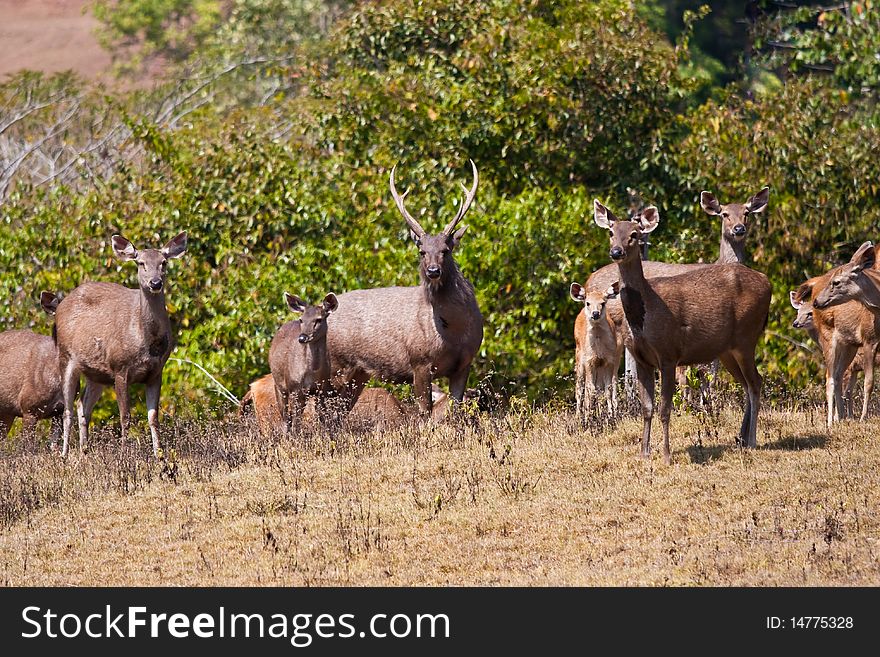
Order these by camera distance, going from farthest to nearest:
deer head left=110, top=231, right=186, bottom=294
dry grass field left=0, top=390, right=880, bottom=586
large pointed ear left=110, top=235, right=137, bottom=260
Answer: large pointed ear left=110, top=235, right=137, bottom=260, deer head left=110, top=231, right=186, bottom=294, dry grass field left=0, top=390, right=880, bottom=586

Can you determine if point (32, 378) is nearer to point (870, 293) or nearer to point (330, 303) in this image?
point (330, 303)

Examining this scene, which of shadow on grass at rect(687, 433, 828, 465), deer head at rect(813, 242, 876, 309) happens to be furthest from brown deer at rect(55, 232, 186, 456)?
deer head at rect(813, 242, 876, 309)

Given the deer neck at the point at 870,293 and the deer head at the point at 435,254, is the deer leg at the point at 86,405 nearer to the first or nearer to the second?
the deer head at the point at 435,254

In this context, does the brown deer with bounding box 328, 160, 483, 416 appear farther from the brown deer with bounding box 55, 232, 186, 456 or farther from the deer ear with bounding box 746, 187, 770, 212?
the deer ear with bounding box 746, 187, 770, 212

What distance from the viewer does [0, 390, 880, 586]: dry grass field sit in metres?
9.83

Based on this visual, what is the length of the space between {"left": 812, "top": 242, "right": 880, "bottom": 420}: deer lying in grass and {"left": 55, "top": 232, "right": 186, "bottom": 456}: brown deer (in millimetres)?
6637

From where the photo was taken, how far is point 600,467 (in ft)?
38.7

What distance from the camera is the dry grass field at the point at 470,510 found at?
9828mm

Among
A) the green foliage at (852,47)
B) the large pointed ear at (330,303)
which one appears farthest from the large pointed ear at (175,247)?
the green foliage at (852,47)

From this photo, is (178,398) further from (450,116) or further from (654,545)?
(654,545)

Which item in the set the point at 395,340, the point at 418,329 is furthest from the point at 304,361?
the point at 418,329

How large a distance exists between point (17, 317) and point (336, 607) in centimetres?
1241

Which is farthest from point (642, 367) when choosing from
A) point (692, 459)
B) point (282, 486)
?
point (282, 486)

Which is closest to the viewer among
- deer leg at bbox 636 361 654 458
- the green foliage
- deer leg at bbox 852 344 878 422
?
deer leg at bbox 636 361 654 458
